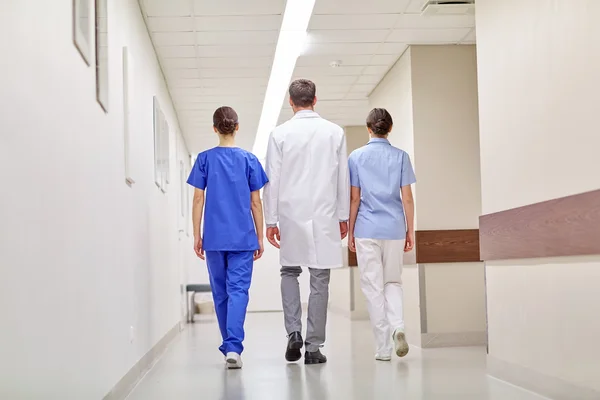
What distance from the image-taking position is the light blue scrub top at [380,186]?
5137 mm

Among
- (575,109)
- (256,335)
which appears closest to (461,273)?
(256,335)

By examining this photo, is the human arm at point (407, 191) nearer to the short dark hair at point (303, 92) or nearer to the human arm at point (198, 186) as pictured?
the short dark hair at point (303, 92)

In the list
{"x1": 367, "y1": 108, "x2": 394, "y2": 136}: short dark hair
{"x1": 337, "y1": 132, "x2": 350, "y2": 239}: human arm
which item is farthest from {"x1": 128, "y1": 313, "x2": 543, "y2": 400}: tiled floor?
{"x1": 367, "y1": 108, "x2": 394, "y2": 136}: short dark hair

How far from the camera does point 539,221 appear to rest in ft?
12.1

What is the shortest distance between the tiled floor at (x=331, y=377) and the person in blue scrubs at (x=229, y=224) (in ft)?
1.33

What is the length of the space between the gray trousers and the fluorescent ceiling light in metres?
2.17

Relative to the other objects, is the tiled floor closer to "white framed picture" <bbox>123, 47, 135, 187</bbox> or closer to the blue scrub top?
the blue scrub top

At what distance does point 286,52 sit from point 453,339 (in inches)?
119

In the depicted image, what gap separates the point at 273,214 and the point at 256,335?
10.9 feet

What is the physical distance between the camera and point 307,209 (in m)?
4.94

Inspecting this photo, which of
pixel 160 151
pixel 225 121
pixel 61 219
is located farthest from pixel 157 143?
pixel 61 219

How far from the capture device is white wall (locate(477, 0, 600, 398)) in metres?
3.23

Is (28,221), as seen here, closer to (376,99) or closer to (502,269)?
(502,269)

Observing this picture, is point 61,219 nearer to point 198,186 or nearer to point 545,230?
point 545,230
